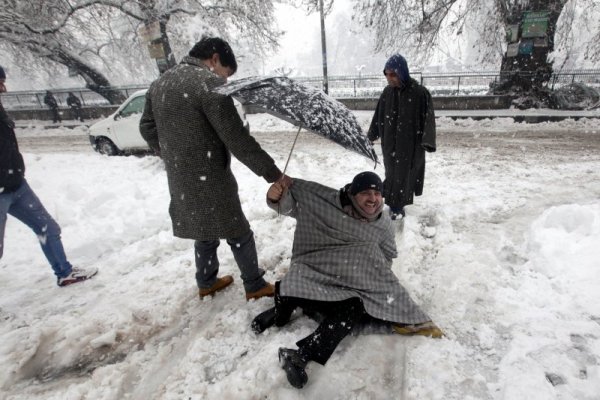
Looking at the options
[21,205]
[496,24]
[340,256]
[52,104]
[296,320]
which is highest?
[496,24]

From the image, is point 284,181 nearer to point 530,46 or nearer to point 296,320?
point 296,320

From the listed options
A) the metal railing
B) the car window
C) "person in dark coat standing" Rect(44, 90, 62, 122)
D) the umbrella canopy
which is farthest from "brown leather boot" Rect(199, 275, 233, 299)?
"person in dark coat standing" Rect(44, 90, 62, 122)

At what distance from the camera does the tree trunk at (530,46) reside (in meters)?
10.6

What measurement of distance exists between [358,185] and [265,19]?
14493 millimetres

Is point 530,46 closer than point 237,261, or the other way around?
point 237,261

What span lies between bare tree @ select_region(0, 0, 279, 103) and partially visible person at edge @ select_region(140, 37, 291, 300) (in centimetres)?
1114

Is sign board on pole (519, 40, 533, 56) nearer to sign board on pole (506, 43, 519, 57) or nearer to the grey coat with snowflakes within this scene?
sign board on pole (506, 43, 519, 57)

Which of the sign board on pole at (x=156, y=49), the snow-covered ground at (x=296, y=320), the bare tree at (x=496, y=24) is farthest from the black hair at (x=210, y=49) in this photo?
the bare tree at (x=496, y=24)

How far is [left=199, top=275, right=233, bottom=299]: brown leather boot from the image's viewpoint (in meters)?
2.97

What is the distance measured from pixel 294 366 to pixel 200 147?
59.1 inches

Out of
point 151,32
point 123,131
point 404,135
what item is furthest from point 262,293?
point 151,32

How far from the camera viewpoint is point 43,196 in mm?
4996

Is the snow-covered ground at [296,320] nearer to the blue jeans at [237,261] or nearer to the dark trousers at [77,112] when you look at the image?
the blue jeans at [237,261]

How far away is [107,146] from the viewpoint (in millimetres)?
9289
